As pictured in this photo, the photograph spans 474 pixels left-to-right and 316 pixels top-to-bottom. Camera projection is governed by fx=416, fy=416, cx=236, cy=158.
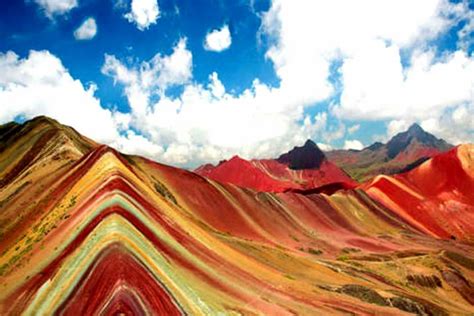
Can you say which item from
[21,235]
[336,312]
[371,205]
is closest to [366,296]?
[336,312]

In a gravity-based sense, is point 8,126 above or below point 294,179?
below

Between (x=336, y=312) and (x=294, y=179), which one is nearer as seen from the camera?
(x=336, y=312)

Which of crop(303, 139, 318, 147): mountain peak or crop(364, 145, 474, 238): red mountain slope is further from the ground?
crop(303, 139, 318, 147): mountain peak

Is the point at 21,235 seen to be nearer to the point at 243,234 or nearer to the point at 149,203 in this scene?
the point at 149,203

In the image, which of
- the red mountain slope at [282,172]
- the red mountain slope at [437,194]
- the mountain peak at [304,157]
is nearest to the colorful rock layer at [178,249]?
the red mountain slope at [437,194]

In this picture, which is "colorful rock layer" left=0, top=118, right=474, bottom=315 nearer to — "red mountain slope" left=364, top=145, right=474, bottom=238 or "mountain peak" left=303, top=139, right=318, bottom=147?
"red mountain slope" left=364, top=145, right=474, bottom=238

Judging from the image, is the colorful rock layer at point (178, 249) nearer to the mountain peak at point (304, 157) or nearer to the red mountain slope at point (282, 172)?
the red mountain slope at point (282, 172)

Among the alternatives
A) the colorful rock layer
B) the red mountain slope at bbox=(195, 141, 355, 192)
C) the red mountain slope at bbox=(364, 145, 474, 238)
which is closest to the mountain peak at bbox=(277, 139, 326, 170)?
the red mountain slope at bbox=(195, 141, 355, 192)
